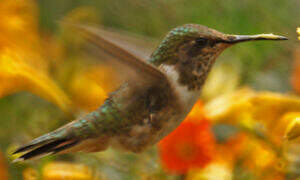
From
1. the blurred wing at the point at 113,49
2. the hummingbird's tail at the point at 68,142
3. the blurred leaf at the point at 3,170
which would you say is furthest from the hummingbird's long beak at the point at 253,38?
the blurred leaf at the point at 3,170

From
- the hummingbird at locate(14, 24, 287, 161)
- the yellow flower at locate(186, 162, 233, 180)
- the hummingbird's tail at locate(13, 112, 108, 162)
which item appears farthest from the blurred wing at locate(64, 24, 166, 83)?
the yellow flower at locate(186, 162, 233, 180)

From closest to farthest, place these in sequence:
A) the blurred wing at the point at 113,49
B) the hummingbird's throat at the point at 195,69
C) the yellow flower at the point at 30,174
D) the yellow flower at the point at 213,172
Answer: the blurred wing at the point at 113,49 < the hummingbird's throat at the point at 195,69 < the yellow flower at the point at 30,174 < the yellow flower at the point at 213,172

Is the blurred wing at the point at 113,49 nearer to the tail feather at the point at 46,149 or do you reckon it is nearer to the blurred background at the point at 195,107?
the blurred background at the point at 195,107

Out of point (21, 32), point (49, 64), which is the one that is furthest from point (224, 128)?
point (21, 32)

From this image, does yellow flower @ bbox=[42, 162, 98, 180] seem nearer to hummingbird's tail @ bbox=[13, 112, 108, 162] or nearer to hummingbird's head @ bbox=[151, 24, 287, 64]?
hummingbird's tail @ bbox=[13, 112, 108, 162]

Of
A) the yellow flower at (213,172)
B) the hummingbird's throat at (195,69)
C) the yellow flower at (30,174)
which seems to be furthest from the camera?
the yellow flower at (213,172)

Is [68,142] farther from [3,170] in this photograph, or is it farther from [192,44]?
[3,170]

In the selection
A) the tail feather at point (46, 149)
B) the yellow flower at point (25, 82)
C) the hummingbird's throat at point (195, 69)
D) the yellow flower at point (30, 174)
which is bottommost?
the tail feather at point (46, 149)
